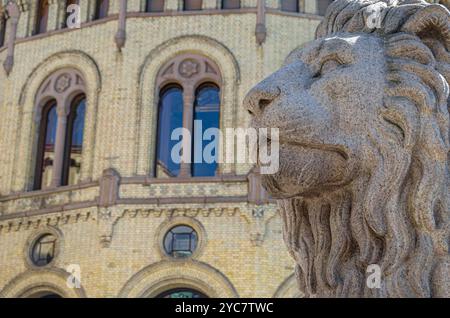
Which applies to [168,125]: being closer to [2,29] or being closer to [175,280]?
[175,280]

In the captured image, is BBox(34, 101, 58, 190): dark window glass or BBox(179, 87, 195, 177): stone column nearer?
BBox(179, 87, 195, 177): stone column

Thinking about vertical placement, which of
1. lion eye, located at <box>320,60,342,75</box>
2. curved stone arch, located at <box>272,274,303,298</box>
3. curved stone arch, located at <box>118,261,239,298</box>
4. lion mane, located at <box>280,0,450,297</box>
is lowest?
lion mane, located at <box>280,0,450,297</box>

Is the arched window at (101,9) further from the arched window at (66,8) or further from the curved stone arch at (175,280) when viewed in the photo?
the curved stone arch at (175,280)

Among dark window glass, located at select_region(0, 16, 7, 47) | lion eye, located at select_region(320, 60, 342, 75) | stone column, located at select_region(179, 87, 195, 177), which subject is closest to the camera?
lion eye, located at select_region(320, 60, 342, 75)

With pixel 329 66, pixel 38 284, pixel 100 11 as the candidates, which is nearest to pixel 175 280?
pixel 38 284

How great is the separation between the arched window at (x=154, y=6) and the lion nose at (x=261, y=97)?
65.1 feet

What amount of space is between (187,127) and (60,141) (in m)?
3.52

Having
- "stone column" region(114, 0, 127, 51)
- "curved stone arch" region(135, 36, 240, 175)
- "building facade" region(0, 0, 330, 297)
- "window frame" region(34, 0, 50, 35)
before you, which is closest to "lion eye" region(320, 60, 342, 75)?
"building facade" region(0, 0, 330, 297)

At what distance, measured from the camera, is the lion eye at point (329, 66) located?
258 cm

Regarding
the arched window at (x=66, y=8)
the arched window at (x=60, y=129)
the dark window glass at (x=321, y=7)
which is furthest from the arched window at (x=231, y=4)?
the arched window at (x=66, y=8)

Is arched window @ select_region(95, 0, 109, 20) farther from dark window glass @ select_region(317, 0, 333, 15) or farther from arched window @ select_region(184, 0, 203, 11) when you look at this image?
dark window glass @ select_region(317, 0, 333, 15)

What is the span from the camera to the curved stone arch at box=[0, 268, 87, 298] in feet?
65.9

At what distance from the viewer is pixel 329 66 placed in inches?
102

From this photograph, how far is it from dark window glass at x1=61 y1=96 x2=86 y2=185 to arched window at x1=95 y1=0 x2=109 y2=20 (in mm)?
2217
